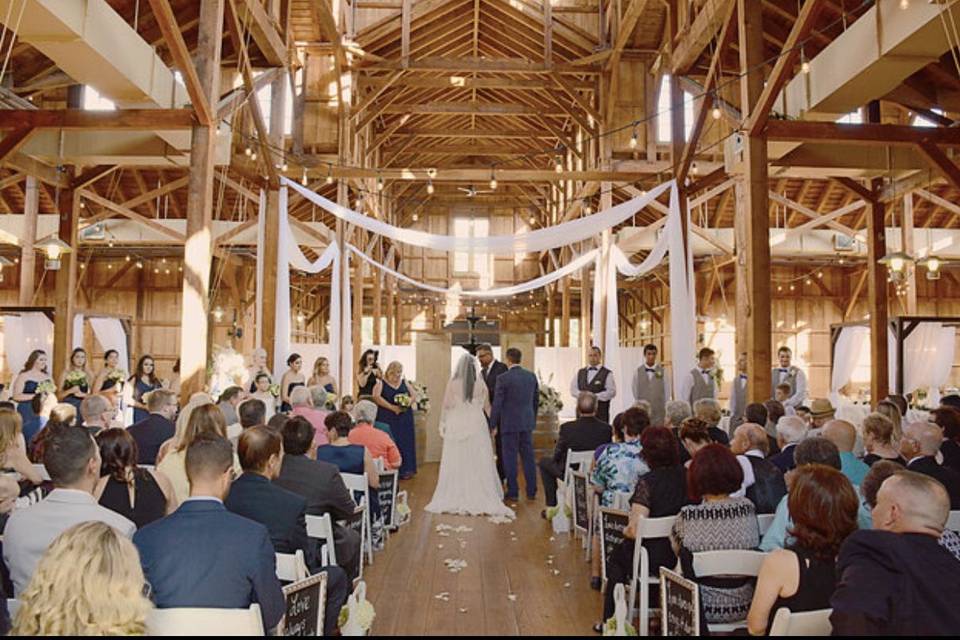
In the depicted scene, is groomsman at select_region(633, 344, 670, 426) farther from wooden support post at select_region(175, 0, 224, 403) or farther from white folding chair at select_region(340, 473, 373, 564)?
wooden support post at select_region(175, 0, 224, 403)

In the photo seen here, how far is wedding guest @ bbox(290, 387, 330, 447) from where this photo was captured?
5.73 m

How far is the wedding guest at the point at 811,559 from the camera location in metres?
2.38

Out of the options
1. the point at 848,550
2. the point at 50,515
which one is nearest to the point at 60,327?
the point at 50,515

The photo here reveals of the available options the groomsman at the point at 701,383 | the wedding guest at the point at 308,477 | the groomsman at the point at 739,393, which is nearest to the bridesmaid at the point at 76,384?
the wedding guest at the point at 308,477

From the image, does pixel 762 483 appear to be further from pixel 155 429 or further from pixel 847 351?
pixel 847 351

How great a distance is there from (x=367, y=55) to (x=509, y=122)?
7.55 meters

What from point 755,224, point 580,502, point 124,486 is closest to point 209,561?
point 124,486

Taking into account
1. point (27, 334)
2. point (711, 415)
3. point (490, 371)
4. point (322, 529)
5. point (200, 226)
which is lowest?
point (322, 529)

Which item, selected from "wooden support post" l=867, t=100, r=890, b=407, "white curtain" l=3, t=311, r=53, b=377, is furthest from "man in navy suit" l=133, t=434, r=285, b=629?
"white curtain" l=3, t=311, r=53, b=377

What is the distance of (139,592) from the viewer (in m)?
1.76

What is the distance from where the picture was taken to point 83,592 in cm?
168

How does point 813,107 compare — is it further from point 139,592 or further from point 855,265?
point 855,265

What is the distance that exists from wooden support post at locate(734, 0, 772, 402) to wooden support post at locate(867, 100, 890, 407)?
184 inches

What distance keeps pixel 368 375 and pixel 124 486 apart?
5490mm
